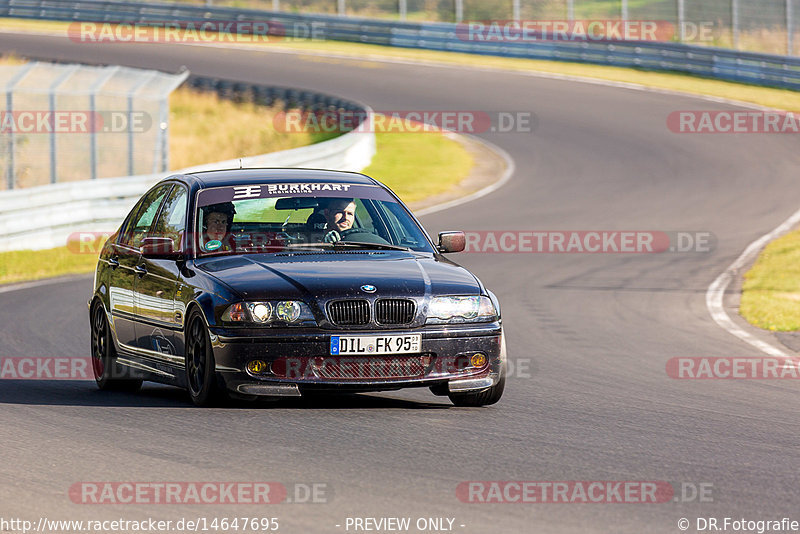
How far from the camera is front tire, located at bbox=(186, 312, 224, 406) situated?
8.14m

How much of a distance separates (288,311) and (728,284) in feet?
33.9

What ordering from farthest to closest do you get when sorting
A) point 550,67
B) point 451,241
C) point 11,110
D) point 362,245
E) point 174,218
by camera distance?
point 550,67 → point 11,110 → point 174,218 → point 451,241 → point 362,245

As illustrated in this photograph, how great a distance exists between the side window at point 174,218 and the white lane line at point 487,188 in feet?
44.7

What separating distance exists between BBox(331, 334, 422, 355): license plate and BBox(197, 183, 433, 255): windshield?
115 centimetres

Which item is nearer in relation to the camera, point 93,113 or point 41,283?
point 41,283

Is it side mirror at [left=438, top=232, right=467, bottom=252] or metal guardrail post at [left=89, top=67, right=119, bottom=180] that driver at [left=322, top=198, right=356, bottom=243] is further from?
metal guardrail post at [left=89, top=67, right=119, bottom=180]

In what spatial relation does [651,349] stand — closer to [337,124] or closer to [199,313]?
[199,313]

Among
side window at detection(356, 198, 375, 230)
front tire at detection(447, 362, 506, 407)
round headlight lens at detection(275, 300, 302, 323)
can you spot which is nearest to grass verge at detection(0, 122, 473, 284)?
side window at detection(356, 198, 375, 230)

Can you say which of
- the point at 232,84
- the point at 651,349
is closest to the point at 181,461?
the point at 651,349

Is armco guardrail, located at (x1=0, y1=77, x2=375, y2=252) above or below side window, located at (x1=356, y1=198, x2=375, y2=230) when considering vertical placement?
below

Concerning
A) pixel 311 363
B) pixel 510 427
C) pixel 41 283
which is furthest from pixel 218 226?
pixel 41 283

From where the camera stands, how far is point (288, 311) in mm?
7988

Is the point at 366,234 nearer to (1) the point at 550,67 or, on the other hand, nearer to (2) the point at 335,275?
(2) the point at 335,275

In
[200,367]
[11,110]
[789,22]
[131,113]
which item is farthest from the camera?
[789,22]
